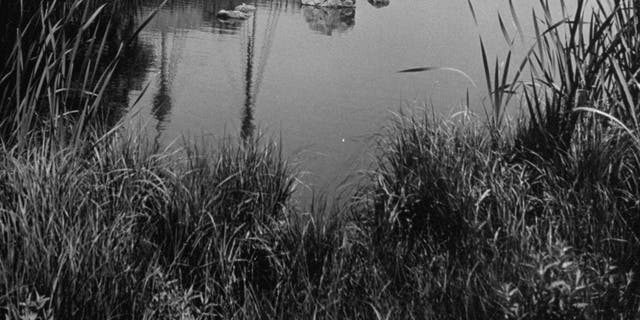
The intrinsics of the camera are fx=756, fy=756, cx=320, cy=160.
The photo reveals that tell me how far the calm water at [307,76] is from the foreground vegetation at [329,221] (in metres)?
0.40

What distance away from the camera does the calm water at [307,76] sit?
13.3 feet

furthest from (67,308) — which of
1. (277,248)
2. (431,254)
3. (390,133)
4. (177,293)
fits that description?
(390,133)

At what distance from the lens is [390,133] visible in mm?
3166

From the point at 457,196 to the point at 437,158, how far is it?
0.82 ft

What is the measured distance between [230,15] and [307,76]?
315 centimetres

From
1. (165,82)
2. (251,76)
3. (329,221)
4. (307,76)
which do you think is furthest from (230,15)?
(329,221)

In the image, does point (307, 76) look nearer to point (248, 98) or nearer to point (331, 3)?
point (248, 98)

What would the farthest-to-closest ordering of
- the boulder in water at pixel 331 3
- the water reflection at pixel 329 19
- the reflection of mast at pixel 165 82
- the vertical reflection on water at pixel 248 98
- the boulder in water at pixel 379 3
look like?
the boulder in water at pixel 331 3, the boulder in water at pixel 379 3, the water reflection at pixel 329 19, the reflection of mast at pixel 165 82, the vertical reflection on water at pixel 248 98

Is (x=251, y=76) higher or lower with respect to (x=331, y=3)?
lower

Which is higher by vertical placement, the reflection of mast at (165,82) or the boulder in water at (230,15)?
the boulder in water at (230,15)

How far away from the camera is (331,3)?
11.0 m

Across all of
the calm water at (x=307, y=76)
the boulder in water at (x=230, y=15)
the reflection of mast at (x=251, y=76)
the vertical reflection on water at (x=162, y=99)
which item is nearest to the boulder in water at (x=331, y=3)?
the calm water at (x=307, y=76)

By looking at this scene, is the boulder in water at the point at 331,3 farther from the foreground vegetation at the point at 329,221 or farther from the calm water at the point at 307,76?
the foreground vegetation at the point at 329,221

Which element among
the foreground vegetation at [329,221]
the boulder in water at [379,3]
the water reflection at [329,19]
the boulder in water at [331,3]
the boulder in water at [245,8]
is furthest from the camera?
the boulder in water at [331,3]
